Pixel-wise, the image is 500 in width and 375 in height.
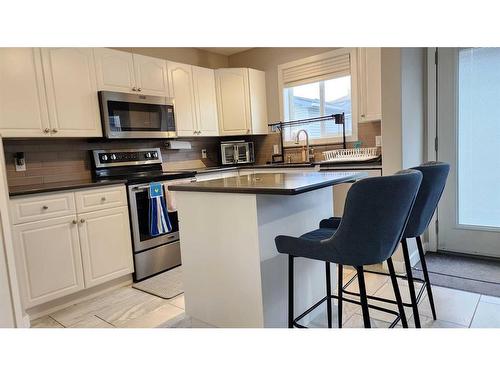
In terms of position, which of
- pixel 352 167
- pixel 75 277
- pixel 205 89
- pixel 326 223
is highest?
pixel 205 89

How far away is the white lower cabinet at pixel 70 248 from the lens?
2.34m

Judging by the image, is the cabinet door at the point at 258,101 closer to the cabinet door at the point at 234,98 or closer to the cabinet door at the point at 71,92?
the cabinet door at the point at 234,98

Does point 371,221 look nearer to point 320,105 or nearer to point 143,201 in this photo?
point 143,201

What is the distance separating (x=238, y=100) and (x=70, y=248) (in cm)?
267

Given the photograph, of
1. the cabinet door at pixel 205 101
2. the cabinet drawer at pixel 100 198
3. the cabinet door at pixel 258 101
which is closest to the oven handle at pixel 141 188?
the cabinet drawer at pixel 100 198

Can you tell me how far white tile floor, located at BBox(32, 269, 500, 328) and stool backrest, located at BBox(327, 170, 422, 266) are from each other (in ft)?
2.97

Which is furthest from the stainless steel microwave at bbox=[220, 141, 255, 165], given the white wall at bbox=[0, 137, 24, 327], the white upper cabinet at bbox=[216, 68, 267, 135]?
the white wall at bbox=[0, 137, 24, 327]

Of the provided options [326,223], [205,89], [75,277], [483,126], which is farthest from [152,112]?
[483,126]

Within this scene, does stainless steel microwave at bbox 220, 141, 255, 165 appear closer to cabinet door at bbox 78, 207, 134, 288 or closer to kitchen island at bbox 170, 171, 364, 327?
cabinet door at bbox 78, 207, 134, 288

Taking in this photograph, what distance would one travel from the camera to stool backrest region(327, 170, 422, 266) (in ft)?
4.17

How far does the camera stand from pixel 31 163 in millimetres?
2963

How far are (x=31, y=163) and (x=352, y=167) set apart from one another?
2907 millimetres
